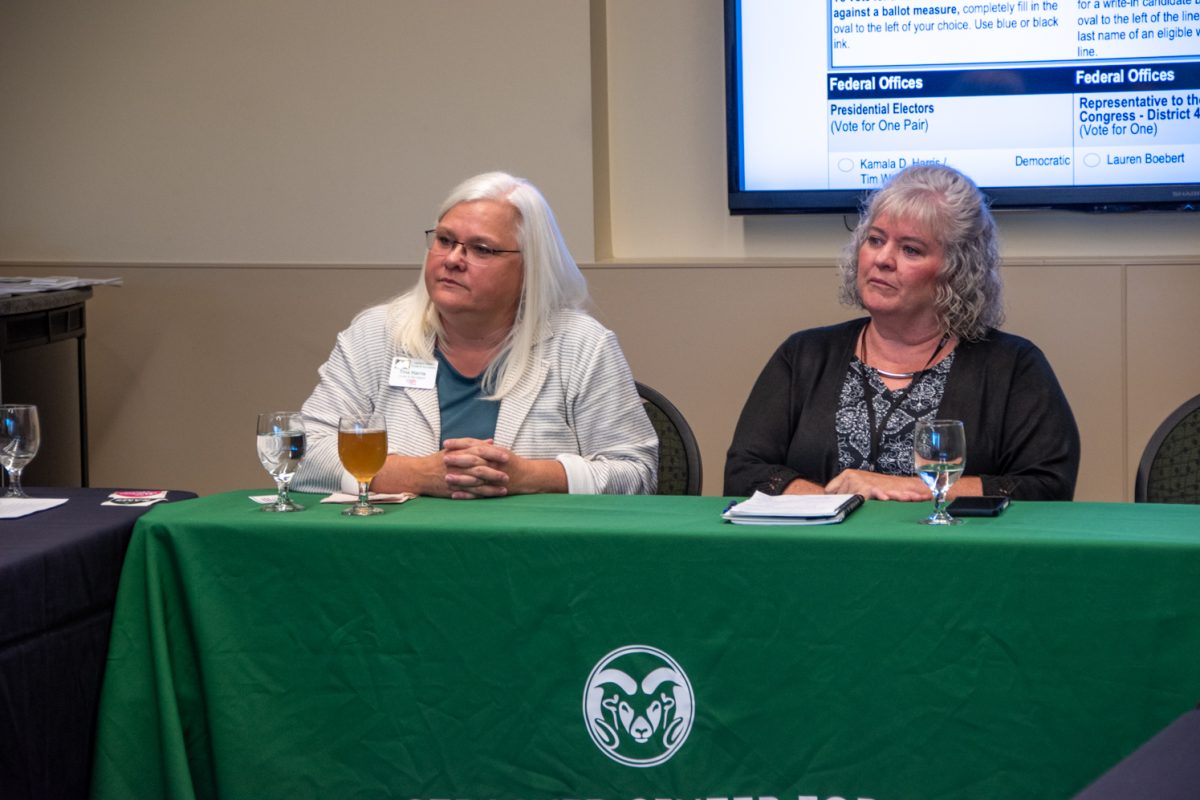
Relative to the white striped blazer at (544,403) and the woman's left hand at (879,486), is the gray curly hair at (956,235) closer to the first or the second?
the woman's left hand at (879,486)

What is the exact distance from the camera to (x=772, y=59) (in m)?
3.83

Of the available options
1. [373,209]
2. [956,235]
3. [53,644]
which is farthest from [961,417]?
[373,209]

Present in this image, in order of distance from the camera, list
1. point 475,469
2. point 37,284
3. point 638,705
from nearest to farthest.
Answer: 1. point 638,705
2. point 475,469
3. point 37,284

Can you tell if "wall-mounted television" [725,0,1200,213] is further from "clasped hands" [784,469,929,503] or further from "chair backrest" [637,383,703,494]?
"clasped hands" [784,469,929,503]

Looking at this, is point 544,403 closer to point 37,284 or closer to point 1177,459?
point 1177,459

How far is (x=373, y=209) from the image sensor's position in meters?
4.03

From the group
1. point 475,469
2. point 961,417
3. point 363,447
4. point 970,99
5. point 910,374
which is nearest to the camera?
point 363,447

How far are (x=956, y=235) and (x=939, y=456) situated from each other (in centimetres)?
87

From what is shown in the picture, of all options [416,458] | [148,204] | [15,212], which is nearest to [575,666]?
[416,458]

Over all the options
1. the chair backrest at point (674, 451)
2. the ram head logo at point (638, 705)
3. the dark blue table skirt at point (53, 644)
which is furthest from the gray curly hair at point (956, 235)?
the dark blue table skirt at point (53, 644)

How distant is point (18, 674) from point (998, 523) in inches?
53.2

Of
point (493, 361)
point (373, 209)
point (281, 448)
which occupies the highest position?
point (373, 209)

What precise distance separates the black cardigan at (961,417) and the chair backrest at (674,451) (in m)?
0.16

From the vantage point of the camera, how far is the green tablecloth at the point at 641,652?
1.72m
